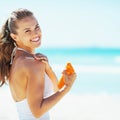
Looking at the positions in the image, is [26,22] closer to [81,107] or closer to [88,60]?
[81,107]

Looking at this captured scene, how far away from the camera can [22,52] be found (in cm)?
228

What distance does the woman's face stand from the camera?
2.26 m

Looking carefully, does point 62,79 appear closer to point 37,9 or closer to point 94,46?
point 37,9

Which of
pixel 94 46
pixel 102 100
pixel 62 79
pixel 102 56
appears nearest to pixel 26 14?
pixel 62 79

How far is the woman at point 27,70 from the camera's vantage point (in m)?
2.19

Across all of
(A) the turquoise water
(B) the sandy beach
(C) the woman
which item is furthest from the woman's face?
(A) the turquoise water

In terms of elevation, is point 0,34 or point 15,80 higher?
point 0,34

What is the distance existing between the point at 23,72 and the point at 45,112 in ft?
0.69

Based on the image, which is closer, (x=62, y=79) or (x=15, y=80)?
(x=15, y=80)

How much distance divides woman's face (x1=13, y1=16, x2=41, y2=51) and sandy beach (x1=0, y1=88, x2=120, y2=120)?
9.31 feet

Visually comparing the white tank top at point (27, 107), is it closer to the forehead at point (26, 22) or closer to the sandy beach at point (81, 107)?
the forehead at point (26, 22)

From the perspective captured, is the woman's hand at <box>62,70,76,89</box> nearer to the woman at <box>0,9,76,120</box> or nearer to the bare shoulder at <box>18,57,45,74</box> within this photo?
the woman at <box>0,9,76,120</box>

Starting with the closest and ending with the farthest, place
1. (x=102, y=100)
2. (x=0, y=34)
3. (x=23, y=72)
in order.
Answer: (x=23, y=72) → (x=0, y=34) → (x=102, y=100)

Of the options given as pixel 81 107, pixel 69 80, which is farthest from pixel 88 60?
pixel 69 80
